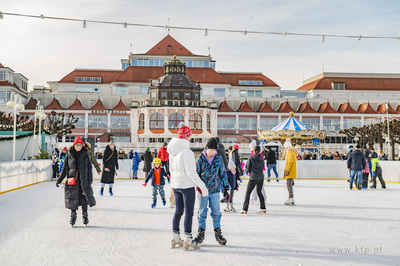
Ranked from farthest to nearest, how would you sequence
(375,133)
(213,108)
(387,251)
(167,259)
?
(213,108) < (375,133) < (387,251) < (167,259)

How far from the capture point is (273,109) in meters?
71.5

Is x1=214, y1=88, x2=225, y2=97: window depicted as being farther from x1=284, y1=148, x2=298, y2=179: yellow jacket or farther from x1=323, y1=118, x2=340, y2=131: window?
x1=284, y1=148, x2=298, y2=179: yellow jacket

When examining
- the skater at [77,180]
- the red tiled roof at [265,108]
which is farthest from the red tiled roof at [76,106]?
the skater at [77,180]

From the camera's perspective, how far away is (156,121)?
61656mm

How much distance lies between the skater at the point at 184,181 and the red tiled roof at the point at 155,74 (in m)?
70.0

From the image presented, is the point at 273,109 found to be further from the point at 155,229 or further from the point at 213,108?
the point at 155,229

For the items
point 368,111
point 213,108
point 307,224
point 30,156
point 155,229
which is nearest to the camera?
point 155,229

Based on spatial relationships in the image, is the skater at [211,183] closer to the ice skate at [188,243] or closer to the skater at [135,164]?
the ice skate at [188,243]

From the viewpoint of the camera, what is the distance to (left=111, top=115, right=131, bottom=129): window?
216 feet

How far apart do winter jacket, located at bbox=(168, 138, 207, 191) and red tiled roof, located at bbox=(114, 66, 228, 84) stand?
230ft

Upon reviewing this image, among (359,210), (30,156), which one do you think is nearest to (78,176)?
(359,210)

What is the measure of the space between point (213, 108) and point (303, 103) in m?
15.5

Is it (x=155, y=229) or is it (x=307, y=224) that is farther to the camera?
(x=307, y=224)

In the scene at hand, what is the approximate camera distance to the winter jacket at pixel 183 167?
267 inches
